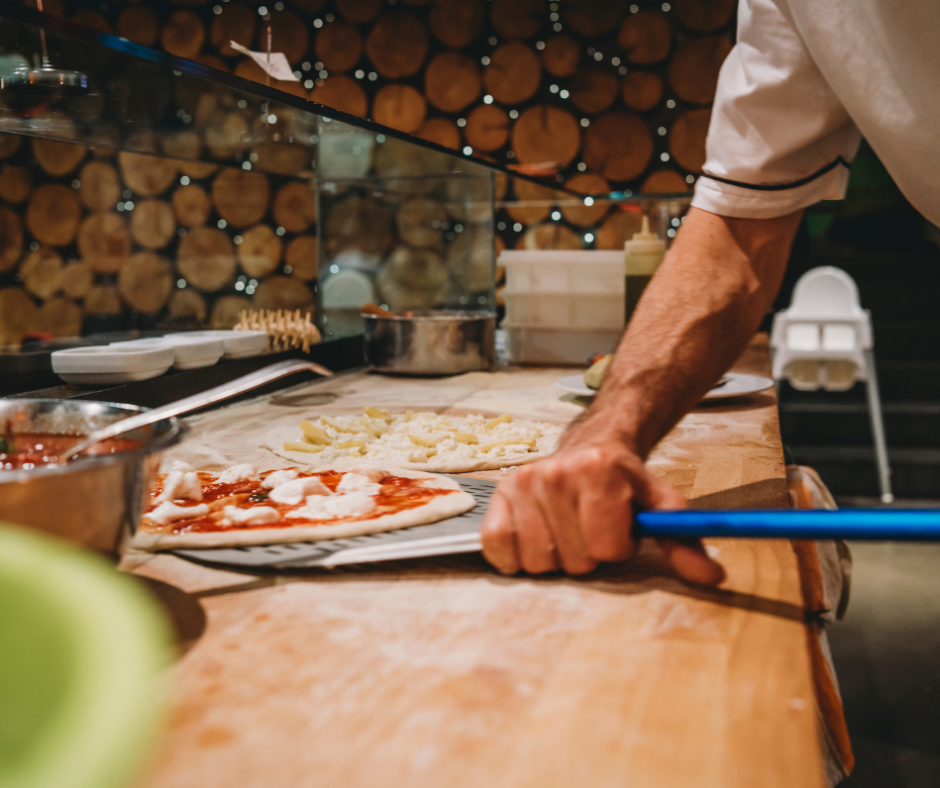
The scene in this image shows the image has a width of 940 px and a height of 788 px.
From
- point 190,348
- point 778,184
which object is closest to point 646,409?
point 778,184

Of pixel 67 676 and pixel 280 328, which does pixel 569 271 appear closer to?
pixel 280 328

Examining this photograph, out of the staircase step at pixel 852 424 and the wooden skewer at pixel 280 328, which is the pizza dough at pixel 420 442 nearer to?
the wooden skewer at pixel 280 328

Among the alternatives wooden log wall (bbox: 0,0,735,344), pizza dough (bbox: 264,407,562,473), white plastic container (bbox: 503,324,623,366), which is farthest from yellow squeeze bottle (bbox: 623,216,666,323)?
wooden log wall (bbox: 0,0,735,344)

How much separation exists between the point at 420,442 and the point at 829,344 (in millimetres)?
3480

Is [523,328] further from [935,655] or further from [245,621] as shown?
[245,621]

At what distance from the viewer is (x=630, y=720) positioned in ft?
1.85

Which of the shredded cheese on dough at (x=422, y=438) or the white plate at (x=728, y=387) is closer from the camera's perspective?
the shredded cheese on dough at (x=422, y=438)

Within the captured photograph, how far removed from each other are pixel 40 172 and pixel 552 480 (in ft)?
19.8

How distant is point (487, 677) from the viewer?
0.63 m

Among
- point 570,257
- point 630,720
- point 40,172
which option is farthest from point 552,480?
point 40,172

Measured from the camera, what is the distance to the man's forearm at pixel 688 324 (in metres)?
1.01

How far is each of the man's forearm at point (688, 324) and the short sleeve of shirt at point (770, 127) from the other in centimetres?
4

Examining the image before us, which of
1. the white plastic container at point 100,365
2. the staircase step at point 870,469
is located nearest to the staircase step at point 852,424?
the staircase step at point 870,469

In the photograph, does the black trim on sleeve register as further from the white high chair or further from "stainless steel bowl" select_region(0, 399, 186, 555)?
the white high chair
